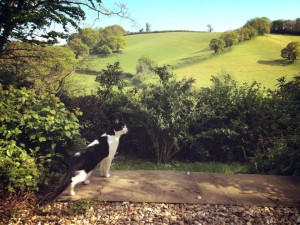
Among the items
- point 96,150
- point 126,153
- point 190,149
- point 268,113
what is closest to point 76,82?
point 126,153

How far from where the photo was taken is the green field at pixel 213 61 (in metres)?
10.3

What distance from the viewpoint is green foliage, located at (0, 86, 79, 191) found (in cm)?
455

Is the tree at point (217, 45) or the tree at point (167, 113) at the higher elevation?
the tree at point (217, 45)

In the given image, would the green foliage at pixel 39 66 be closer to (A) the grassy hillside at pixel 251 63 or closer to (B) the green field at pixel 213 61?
(B) the green field at pixel 213 61

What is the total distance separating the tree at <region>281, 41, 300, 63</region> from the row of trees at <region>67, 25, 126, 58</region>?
659cm

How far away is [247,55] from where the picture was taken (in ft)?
37.1

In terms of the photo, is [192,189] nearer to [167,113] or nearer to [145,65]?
[167,113]

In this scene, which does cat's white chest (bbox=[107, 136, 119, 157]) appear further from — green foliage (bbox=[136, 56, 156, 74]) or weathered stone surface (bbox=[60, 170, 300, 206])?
green foliage (bbox=[136, 56, 156, 74])

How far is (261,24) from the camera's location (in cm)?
1149

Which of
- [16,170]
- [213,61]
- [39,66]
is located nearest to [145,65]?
[213,61]

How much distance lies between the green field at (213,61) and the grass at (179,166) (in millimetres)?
2942

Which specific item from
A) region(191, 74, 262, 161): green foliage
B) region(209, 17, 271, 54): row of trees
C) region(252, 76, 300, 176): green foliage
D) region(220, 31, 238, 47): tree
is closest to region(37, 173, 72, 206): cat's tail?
region(252, 76, 300, 176): green foliage

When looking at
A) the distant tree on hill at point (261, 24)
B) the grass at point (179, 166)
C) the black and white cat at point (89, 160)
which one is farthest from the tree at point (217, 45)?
the black and white cat at point (89, 160)

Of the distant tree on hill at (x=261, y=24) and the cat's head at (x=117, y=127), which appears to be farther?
the distant tree on hill at (x=261, y=24)
